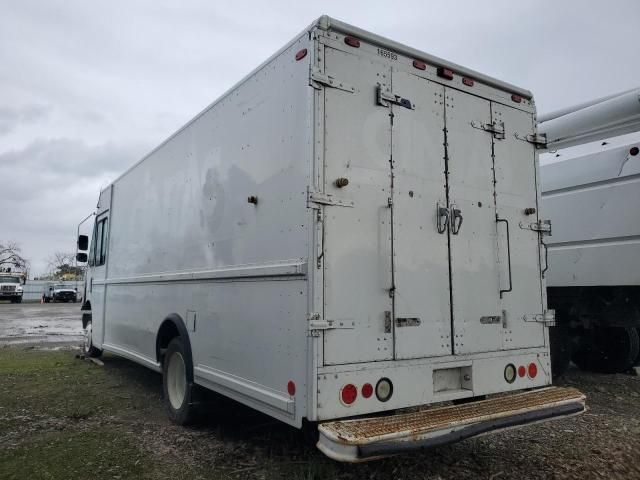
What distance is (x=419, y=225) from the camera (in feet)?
13.4

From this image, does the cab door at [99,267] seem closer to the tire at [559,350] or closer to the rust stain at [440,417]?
the rust stain at [440,417]

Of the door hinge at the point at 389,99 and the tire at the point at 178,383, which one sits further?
the tire at the point at 178,383

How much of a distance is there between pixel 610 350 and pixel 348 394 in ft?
21.4

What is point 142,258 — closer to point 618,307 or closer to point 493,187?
point 493,187

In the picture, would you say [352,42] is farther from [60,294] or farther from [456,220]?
[60,294]

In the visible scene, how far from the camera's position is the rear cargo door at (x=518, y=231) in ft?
15.0

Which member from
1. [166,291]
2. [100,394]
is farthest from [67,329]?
[166,291]

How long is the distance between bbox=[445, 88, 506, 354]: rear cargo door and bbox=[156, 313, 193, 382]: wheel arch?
2.64 metres

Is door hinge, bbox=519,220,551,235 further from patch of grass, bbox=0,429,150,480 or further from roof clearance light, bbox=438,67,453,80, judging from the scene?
patch of grass, bbox=0,429,150,480

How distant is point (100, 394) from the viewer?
273 inches

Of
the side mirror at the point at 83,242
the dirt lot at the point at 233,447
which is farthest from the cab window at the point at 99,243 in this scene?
the dirt lot at the point at 233,447

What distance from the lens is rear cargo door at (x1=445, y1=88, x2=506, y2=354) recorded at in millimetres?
4242

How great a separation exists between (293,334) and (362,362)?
0.52m

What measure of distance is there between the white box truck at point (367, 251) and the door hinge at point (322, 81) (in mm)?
14
